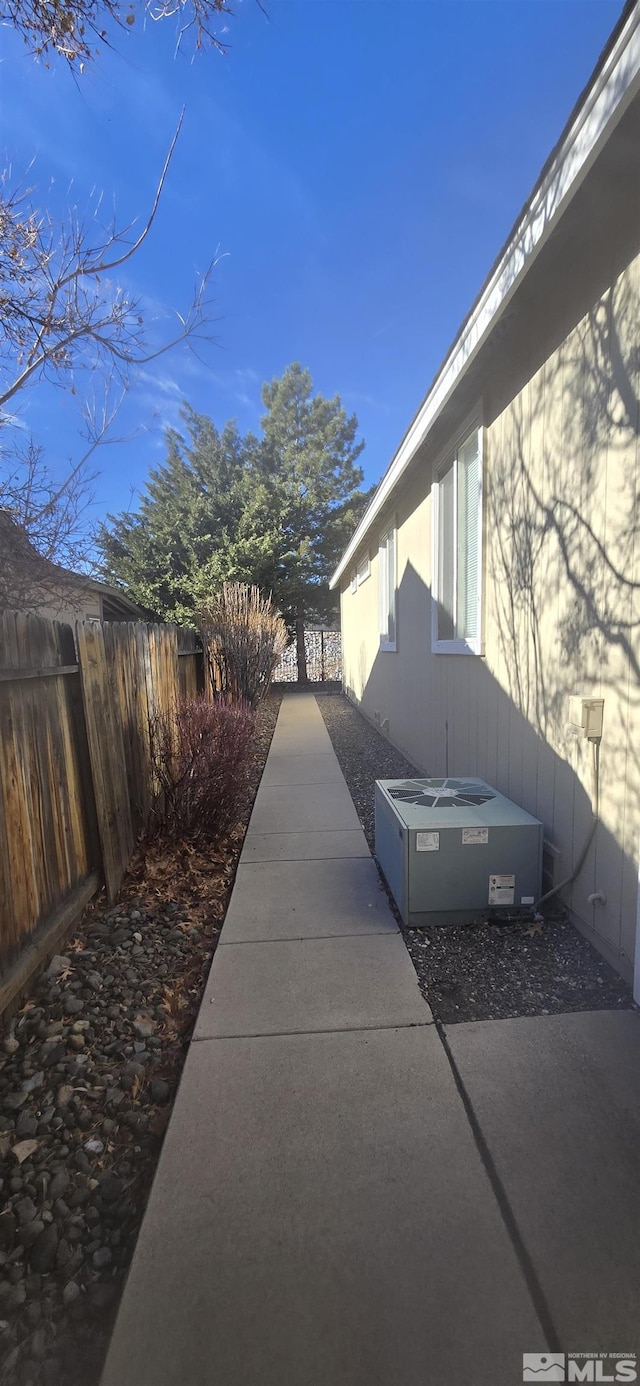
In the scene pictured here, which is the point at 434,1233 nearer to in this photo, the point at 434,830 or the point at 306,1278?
the point at 306,1278

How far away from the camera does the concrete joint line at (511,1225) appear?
3.99ft

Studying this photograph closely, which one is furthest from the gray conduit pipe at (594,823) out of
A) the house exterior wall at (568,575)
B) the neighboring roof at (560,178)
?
the neighboring roof at (560,178)

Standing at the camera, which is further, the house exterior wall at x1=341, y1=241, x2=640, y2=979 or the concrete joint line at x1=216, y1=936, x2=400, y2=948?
the concrete joint line at x1=216, y1=936, x2=400, y2=948

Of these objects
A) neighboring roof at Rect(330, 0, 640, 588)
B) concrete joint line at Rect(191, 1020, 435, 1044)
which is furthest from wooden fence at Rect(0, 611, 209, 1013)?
neighboring roof at Rect(330, 0, 640, 588)

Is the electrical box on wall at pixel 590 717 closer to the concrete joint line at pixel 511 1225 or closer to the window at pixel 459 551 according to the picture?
the concrete joint line at pixel 511 1225

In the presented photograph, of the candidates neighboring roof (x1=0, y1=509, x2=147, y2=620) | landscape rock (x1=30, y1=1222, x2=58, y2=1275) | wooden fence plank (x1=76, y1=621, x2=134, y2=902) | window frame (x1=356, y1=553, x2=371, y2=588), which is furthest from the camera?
window frame (x1=356, y1=553, x2=371, y2=588)

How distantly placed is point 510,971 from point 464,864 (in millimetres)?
515

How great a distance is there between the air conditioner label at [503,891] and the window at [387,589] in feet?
17.5

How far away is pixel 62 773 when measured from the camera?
9.70 feet

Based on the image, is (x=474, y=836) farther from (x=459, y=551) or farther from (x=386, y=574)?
(x=386, y=574)

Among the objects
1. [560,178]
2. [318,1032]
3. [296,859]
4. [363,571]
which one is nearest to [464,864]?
[318,1032]

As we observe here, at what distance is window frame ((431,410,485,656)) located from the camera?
4.10 m

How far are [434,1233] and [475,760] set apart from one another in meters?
3.19

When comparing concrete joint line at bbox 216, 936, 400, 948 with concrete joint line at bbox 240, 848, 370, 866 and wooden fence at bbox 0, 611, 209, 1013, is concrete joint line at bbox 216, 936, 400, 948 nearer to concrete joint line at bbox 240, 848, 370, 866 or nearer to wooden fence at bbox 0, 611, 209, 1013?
wooden fence at bbox 0, 611, 209, 1013
